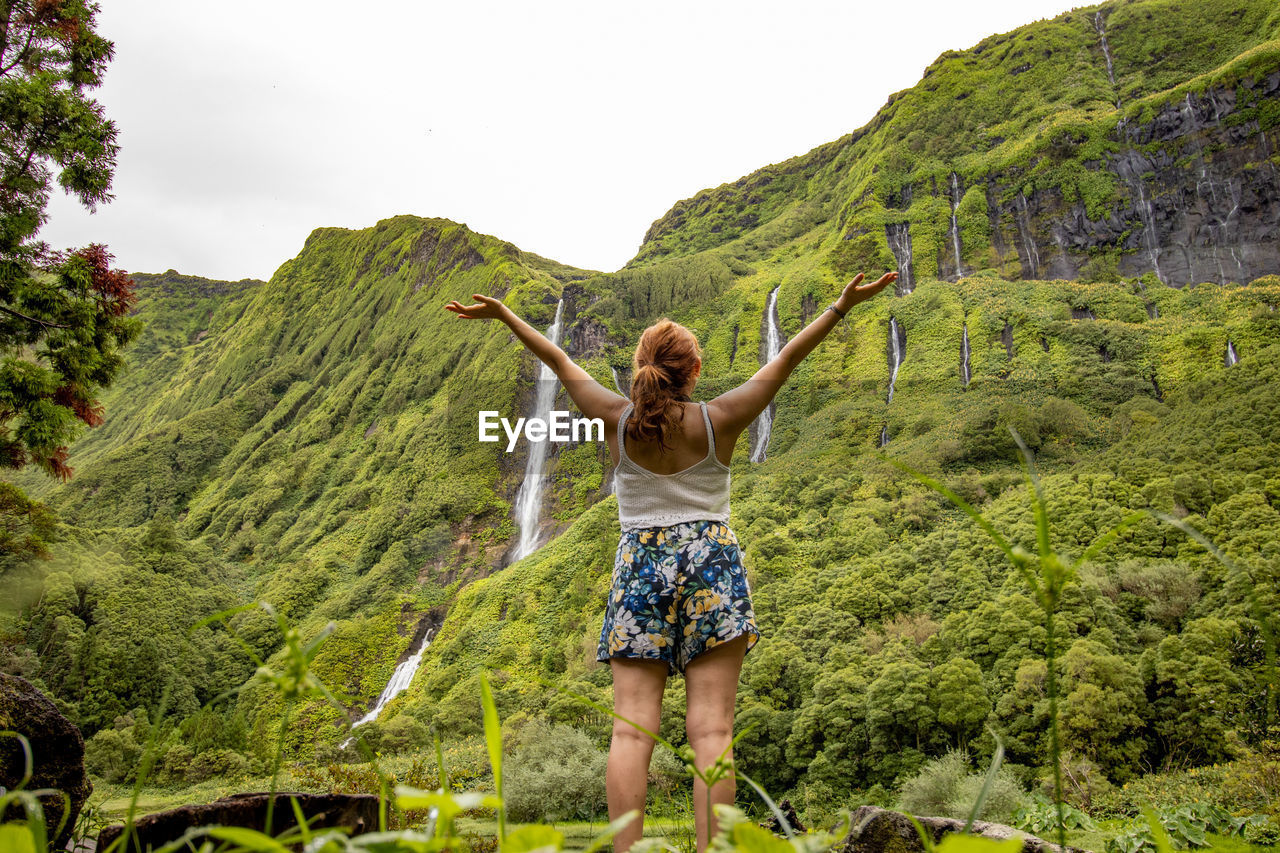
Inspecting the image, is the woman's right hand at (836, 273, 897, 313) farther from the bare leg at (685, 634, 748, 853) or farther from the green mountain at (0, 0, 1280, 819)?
the green mountain at (0, 0, 1280, 819)

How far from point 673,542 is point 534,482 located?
34039 millimetres

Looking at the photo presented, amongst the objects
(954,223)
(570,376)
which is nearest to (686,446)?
(570,376)

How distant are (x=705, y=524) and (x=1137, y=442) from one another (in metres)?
16.3

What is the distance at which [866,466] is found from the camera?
19.8 meters

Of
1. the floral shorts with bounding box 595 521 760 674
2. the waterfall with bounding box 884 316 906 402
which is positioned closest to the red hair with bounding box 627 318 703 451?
the floral shorts with bounding box 595 521 760 674

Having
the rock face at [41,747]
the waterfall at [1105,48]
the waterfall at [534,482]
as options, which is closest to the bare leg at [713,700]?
the rock face at [41,747]

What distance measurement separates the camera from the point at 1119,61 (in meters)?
40.1

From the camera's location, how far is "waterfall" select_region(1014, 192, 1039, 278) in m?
33.4

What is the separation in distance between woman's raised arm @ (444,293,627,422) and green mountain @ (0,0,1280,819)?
1.67 m

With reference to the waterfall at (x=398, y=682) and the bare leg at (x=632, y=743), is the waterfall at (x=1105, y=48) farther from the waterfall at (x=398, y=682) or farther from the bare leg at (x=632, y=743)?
the bare leg at (x=632, y=743)

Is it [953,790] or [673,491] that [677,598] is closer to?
[673,491]

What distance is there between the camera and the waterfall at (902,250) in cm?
3541

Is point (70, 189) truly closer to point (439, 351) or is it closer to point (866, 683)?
point (866, 683)

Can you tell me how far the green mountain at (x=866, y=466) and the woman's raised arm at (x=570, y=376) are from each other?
1670mm
